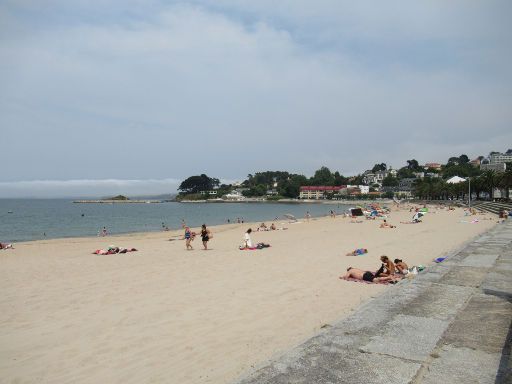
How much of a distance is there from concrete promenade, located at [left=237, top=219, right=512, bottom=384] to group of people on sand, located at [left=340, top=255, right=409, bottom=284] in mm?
3343

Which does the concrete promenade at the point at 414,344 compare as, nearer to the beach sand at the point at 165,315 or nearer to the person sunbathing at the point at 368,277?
the beach sand at the point at 165,315

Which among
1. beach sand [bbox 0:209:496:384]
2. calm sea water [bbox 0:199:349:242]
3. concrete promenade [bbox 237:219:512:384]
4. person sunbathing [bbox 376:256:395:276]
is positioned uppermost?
concrete promenade [bbox 237:219:512:384]

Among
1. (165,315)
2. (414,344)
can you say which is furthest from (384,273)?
(414,344)

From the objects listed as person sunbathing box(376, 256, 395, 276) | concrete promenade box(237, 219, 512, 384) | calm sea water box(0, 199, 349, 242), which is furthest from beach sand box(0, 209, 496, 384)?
calm sea water box(0, 199, 349, 242)

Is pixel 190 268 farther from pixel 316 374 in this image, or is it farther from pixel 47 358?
pixel 316 374

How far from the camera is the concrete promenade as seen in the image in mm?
3490

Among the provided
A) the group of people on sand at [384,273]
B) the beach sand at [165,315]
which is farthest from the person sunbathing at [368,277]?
the beach sand at [165,315]

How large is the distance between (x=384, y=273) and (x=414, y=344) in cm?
676

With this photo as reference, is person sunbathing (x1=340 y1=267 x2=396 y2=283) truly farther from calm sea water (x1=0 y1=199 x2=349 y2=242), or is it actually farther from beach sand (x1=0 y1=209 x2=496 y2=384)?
calm sea water (x1=0 y1=199 x2=349 y2=242)

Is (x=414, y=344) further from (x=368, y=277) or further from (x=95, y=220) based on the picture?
(x=95, y=220)

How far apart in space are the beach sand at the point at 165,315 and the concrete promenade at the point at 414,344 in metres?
0.73

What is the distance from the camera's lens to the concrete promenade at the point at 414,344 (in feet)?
11.5

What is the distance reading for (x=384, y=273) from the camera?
10.7 m

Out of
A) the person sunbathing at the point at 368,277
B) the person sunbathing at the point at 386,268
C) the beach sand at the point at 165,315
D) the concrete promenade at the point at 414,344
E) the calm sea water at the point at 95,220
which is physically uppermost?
the concrete promenade at the point at 414,344
